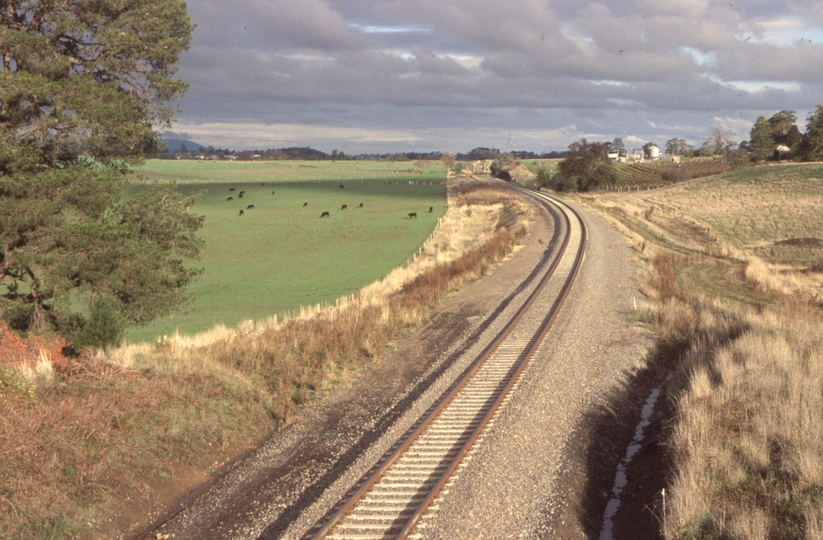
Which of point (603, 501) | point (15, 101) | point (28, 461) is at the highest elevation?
point (15, 101)

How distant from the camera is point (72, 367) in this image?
37.8ft

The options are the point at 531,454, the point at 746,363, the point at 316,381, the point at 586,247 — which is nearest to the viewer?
the point at 531,454

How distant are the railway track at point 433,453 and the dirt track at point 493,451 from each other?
266mm

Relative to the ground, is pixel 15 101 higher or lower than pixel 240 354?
higher

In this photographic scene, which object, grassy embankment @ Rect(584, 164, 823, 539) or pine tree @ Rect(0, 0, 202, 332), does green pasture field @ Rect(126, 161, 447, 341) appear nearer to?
pine tree @ Rect(0, 0, 202, 332)

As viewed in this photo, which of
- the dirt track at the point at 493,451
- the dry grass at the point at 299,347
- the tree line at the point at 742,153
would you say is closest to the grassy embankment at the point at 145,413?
the dry grass at the point at 299,347

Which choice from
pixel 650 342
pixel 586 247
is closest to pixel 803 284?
pixel 586 247

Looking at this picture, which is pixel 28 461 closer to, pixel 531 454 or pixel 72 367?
pixel 72 367

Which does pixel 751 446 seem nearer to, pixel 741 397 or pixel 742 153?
pixel 741 397

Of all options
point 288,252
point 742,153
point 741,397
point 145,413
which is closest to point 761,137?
point 742,153

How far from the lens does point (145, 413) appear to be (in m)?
Result: 10.6

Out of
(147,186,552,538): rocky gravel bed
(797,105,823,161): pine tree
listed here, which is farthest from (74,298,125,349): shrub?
(797,105,823,161): pine tree

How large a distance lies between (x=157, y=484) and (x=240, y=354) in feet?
17.6

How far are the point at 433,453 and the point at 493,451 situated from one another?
0.98 metres
